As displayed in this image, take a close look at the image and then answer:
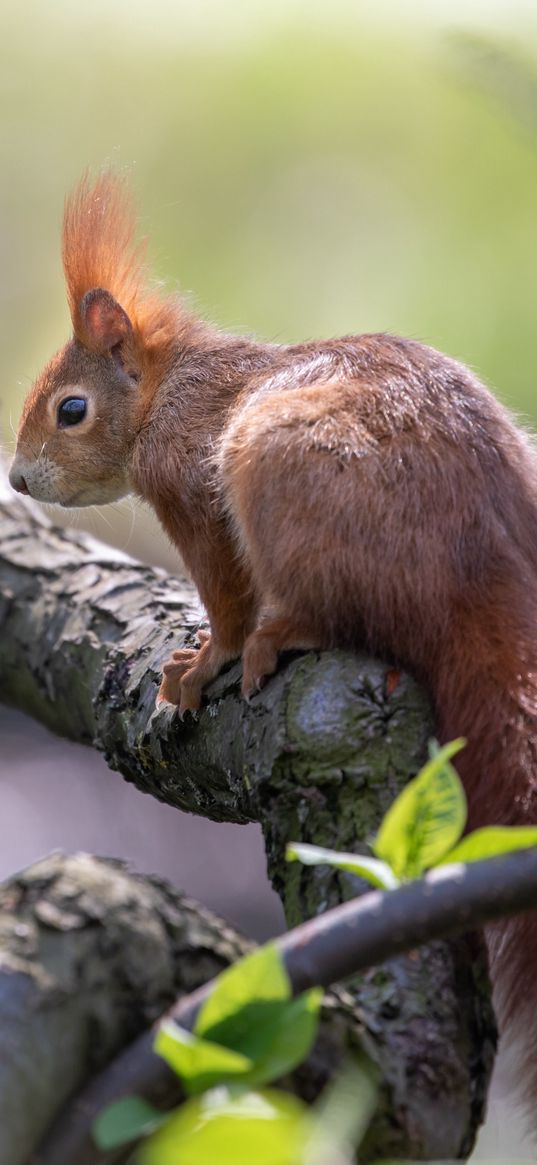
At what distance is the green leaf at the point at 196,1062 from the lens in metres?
0.65

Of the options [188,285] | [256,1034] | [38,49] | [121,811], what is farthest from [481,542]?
[38,49]

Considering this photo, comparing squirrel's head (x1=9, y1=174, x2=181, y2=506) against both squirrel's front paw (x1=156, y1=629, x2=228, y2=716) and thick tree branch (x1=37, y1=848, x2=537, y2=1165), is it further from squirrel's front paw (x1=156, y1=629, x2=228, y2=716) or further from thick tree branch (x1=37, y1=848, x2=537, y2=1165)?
thick tree branch (x1=37, y1=848, x2=537, y2=1165)

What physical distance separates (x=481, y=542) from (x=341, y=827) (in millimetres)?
424

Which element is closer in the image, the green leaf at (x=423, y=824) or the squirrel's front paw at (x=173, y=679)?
the green leaf at (x=423, y=824)

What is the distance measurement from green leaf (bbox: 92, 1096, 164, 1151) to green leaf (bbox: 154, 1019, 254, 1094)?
2cm

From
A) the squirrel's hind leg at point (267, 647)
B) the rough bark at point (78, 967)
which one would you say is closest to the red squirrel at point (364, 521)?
the squirrel's hind leg at point (267, 647)

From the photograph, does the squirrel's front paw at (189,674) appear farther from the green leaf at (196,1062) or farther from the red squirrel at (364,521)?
the green leaf at (196,1062)

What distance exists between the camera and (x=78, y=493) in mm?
2203

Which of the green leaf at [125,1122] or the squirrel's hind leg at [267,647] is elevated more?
the squirrel's hind leg at [267,647]

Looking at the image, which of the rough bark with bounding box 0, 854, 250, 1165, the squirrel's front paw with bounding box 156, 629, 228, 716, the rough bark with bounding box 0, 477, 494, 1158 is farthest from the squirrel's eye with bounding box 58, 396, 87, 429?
the rough bark with bounding box 0, 854, 250, 1165

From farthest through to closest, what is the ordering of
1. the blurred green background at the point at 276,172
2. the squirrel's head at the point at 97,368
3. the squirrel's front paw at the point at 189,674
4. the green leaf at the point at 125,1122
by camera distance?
the blurred green background at the point at 276,172 < the squirrel's head at the point at 97,368 < the squirrel's front paw at the point at 189,674 < the green leaf at the point at 125,1122

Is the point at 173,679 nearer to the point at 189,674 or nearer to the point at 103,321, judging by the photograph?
the point at 189,674

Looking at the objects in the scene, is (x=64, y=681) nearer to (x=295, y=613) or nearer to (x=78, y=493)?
(x=78, y=493)

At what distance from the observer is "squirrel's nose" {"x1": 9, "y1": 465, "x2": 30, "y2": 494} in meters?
2.21
